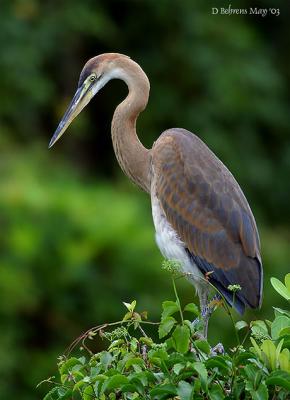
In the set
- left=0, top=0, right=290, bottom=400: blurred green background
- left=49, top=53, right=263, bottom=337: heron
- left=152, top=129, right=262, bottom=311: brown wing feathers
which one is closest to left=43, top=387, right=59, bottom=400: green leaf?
left=49, top=53, right=263, bottom=337: heron

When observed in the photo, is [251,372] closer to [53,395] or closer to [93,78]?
[53,395]

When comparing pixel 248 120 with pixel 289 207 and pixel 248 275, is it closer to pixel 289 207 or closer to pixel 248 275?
pixel 289 207

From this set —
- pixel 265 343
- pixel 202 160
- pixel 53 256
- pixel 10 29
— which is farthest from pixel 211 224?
pixel 10 29

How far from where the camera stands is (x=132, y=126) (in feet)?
16.9

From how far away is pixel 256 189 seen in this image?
1139cm

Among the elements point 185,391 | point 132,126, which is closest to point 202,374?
point 185,391

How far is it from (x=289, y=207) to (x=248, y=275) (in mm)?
7076

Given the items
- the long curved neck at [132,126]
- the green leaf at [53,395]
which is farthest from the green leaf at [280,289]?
the long curved neck at [132,126]

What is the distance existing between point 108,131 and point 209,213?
22.1ft

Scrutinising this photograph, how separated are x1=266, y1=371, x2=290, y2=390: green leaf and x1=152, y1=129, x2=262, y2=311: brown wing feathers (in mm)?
1627

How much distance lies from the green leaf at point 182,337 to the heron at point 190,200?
1.47 meters

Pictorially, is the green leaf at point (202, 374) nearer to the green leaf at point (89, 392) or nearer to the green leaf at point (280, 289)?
the green leaf at point (89, 392)

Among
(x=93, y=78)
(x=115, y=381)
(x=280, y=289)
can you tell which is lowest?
(x=115, y=381)

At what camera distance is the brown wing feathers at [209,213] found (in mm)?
4742
